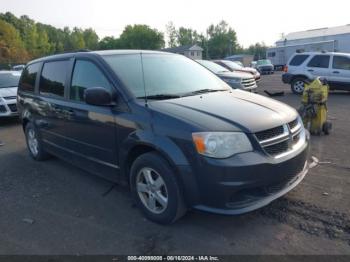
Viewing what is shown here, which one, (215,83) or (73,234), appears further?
(215,83)

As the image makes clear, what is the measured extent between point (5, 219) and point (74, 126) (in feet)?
4.61

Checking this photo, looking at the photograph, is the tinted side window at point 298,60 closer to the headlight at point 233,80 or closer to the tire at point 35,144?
the headlight at point 233,80

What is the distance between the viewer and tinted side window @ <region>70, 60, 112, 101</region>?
4.27 m

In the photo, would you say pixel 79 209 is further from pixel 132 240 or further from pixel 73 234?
pixel 132 240

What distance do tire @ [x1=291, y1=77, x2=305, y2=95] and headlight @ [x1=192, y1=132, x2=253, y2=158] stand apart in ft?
42.9

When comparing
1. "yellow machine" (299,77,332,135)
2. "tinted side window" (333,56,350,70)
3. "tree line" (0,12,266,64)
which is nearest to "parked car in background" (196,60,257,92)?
"tinted side window" (333,56,350,70)

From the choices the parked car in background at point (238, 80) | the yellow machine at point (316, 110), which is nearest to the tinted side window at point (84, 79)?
the yellow machine at point (316, 110)

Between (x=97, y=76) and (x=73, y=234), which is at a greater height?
(x=97, y=76)

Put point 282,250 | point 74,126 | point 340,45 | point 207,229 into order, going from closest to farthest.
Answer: point 282,250 < point 207,229 < point 74,126 < point 340,45

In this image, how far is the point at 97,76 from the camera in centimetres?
433

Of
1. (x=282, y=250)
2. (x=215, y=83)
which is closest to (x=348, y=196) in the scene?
(x=282, y=250)

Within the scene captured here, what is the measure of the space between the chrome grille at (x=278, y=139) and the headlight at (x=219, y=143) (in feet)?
0.74

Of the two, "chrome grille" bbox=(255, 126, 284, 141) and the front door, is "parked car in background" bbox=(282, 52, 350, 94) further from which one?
the front door

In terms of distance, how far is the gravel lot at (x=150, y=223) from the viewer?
3.35 metres
